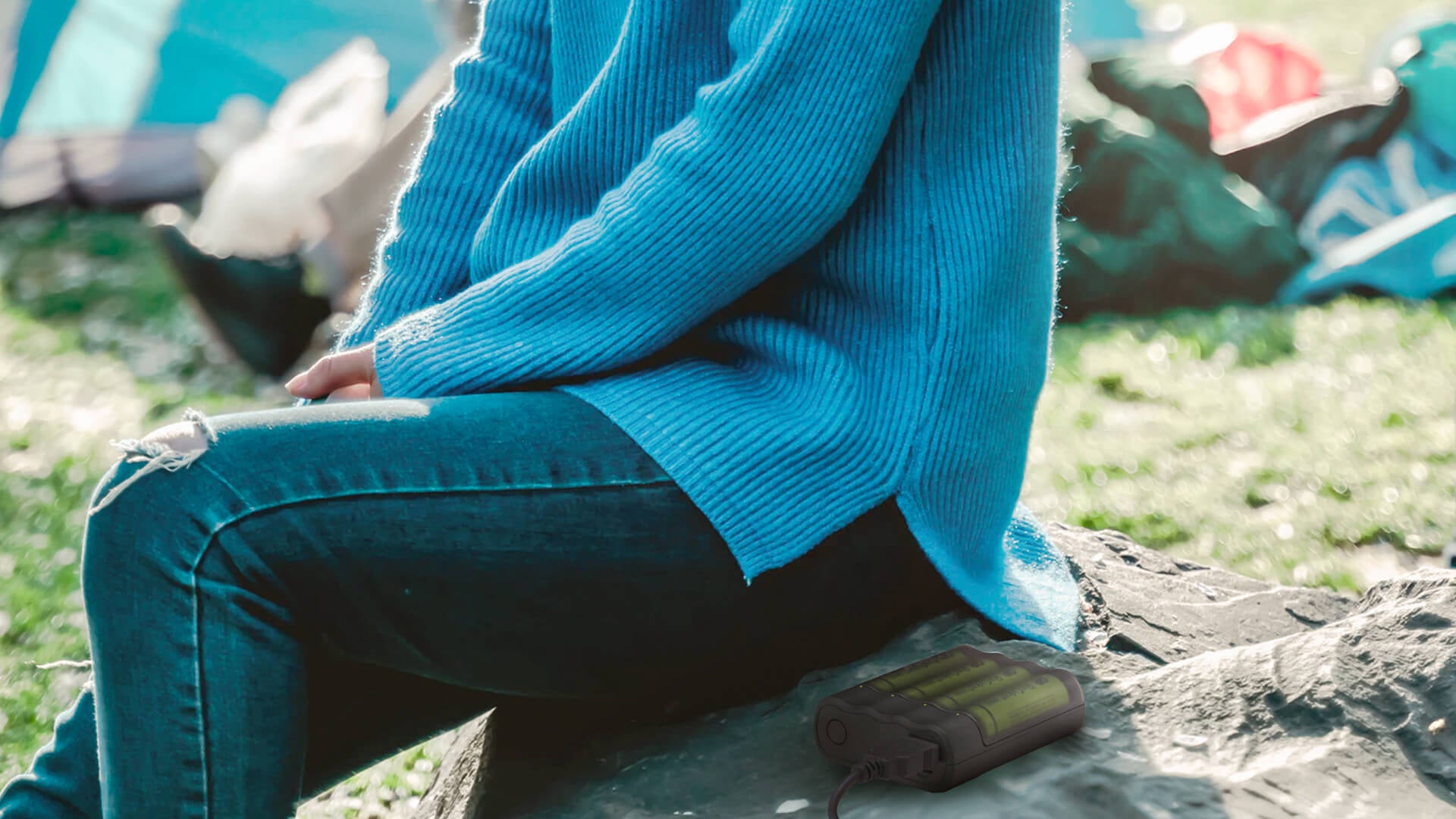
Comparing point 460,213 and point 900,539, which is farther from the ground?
point 460,213

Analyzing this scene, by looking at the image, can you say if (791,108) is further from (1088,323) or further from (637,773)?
(1088,323)

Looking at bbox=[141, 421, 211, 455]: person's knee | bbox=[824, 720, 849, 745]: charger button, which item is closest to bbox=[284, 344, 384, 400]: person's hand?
bbox=[141, 421, 211, 455]: person's knee

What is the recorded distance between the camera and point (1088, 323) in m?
4.76

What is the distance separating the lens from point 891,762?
1.12 m

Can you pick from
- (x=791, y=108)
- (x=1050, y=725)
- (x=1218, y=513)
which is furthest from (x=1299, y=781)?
(x=1218, y=513)

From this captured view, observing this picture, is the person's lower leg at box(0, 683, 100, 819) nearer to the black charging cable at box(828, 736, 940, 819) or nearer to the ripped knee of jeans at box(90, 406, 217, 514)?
the ripped knee of jeans at box(90, 406, 217, 514)

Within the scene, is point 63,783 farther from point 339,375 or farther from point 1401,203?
point 1401,203

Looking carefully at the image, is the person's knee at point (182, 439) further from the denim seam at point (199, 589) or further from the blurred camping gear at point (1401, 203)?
the blurred camping gear at point (1401, 203)

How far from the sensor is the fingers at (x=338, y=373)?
137 cm

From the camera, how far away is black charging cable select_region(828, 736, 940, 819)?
1095 millimetres

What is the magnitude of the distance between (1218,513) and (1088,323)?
1.74 m

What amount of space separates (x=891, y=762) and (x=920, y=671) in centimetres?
12

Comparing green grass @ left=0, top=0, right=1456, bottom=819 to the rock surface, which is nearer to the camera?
the rock surface

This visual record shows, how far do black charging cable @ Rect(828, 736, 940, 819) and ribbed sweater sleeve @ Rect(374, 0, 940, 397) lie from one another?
42cm
